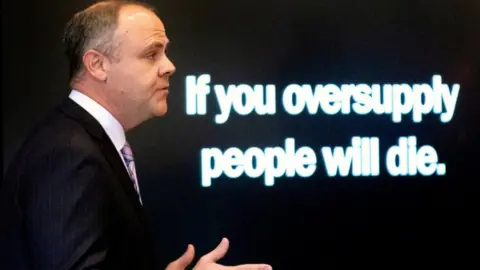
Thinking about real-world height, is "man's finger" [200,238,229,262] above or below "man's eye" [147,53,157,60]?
below

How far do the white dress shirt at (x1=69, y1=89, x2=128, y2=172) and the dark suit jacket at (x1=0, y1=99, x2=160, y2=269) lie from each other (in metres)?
0.03

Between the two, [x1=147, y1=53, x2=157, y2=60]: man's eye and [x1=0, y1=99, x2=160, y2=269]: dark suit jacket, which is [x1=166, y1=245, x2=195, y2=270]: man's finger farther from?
[x1=147, y1=53, x2=157, y2=60]: man's eye

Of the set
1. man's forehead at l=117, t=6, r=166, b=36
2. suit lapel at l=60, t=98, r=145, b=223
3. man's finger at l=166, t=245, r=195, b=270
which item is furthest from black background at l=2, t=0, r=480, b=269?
suit lapel at l=60, t=98, r=145, b=223

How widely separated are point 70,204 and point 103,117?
11.2 inches

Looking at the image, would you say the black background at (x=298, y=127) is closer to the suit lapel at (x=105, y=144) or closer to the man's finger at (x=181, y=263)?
the man's finger at (x=181, y=263)

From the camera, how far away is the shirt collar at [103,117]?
55.7 inches

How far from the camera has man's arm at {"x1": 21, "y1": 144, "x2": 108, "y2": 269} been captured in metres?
1.19

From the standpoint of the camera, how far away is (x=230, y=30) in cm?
265

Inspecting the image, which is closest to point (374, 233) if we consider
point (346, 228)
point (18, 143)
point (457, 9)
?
point (346, 228)

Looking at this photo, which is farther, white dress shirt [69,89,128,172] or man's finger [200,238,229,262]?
man's finger [200,238,229,262]

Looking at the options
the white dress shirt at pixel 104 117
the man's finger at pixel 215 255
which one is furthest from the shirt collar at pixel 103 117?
the man's finger at pixel 215 255

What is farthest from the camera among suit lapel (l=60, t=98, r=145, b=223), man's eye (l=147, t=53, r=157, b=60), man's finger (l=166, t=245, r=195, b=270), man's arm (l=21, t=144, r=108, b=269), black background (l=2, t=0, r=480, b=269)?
black background (l=2, t=0, r=480, b=269)

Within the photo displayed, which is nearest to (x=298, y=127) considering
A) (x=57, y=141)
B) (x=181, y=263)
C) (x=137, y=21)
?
(x=181, y=263)

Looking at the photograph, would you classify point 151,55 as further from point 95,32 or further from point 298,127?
point 298,127
